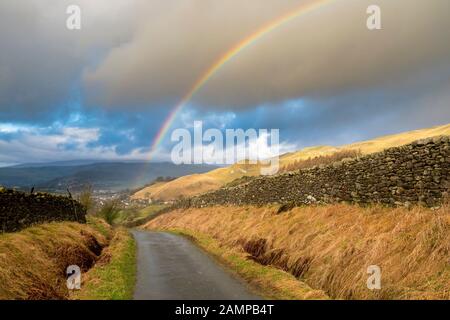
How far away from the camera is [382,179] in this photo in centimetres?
1900

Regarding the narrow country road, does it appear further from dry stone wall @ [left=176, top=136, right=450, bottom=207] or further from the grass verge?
dry stone wall @ [left=176, top=136, right=450, bottom=207]

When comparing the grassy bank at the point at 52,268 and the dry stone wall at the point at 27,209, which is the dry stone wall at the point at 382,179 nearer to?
the grassy bank at the point at 52,268

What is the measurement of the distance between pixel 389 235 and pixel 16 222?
15222 millimetres

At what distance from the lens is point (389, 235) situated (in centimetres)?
1462

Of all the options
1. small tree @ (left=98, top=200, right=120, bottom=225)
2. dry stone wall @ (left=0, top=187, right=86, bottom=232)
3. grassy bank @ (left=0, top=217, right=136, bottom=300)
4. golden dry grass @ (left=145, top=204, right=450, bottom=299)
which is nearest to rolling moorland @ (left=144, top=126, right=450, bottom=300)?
golden dry grass @ (left=145, top=204, right=450, bottom=299)

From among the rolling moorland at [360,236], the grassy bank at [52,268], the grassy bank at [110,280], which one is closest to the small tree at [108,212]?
the rolling moorland at [360,236]

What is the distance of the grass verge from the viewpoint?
13.3 metres

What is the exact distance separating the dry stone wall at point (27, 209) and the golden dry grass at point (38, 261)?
20.8 inches

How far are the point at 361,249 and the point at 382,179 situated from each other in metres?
5.40

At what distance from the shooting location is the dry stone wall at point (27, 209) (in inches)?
669

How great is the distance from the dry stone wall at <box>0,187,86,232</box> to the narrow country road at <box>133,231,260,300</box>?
5646mm

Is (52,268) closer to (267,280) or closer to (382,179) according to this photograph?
(267,280)

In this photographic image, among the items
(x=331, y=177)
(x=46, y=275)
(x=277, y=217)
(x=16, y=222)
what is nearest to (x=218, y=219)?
(x=277, y=217)

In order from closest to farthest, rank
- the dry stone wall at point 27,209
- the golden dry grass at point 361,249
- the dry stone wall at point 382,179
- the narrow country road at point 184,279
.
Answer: the golden dry grass at point 361,249 < the narrow country road at point 184,279 < the dry stone wall at point 382,179 < the dry stone wall at point 27,209
